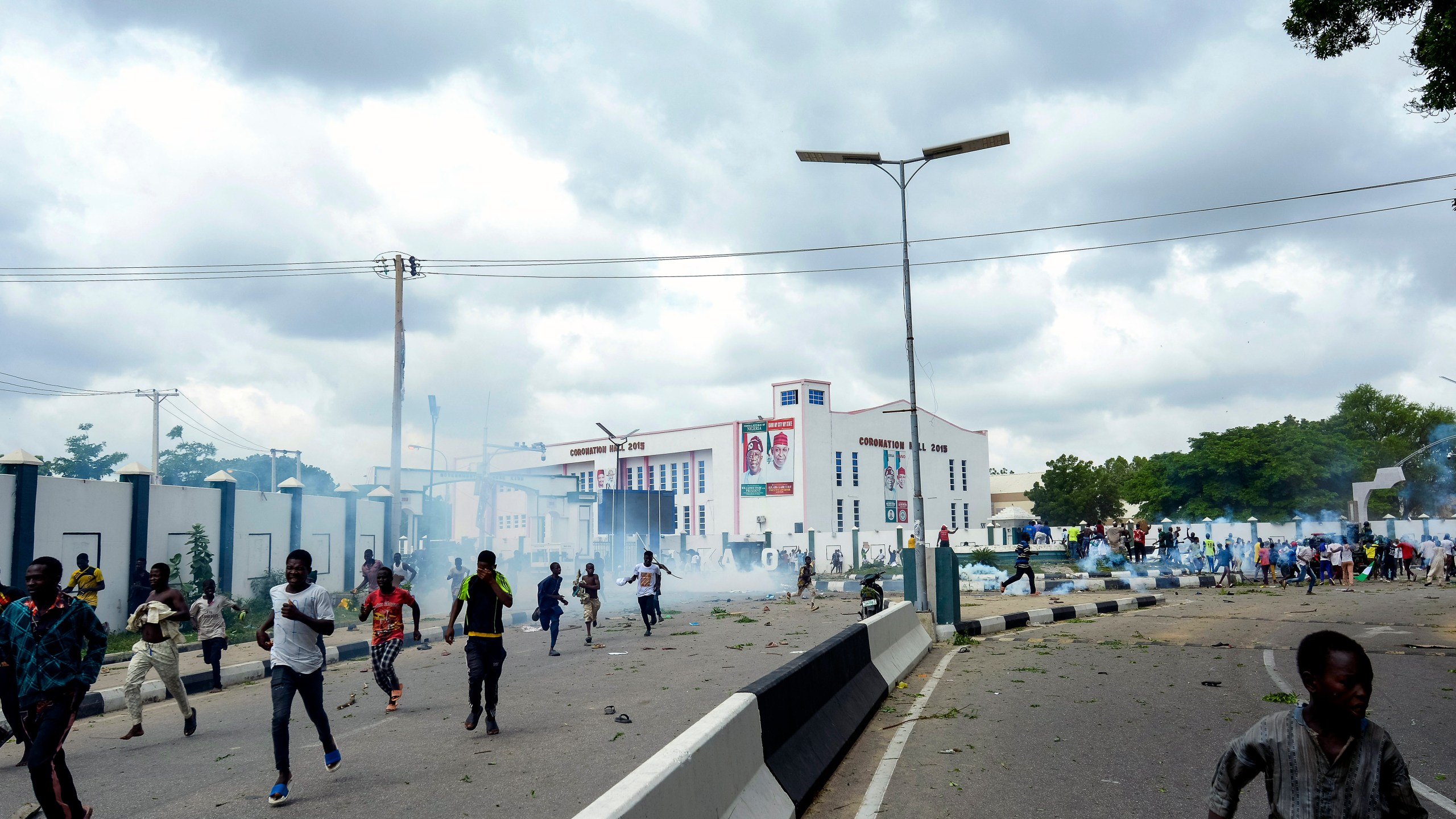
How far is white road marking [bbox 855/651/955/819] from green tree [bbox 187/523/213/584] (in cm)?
1884

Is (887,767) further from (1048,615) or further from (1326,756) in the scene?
(1048,615)

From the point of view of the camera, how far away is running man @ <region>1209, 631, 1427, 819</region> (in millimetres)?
2881

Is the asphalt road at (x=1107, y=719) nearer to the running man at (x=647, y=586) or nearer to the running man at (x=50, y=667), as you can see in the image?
the running man at (x=50, y=667)

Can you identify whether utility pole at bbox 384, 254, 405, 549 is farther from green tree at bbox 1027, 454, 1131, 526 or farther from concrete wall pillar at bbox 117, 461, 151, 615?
green tree at bbox 1027, 454, 1131, 526

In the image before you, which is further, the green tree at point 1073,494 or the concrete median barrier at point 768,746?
the green tree at point 1073,494

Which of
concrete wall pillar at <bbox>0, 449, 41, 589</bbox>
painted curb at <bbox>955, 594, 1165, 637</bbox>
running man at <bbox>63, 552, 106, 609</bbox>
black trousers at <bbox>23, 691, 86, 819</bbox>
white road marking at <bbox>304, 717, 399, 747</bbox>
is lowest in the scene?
painted curb at <bbox>955, 594, 1165, 637</bbox>

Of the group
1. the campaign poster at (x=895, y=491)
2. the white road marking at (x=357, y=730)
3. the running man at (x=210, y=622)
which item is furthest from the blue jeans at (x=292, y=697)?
the campaign poster at (x=895, y=491)

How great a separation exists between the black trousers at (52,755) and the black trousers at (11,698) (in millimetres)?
385

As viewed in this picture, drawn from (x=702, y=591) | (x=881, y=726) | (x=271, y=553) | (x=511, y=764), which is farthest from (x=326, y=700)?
(x=702, y=591)

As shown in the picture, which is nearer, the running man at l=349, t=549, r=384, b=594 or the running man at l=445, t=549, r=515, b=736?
the running man at l=445, t=549, r=515, b=736

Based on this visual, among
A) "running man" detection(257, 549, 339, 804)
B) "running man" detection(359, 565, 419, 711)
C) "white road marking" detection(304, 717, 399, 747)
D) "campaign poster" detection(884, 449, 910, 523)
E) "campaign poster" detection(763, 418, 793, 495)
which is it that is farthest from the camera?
"campaign poster" detection(884, 449, 910, 523)

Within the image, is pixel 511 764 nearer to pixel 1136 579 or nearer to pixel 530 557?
pixel 1136 579

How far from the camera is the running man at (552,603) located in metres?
16.0

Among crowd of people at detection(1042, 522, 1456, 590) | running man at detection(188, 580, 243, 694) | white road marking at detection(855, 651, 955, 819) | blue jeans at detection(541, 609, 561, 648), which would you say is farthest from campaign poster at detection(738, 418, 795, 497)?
white road marking at detection(855, 651, 955, 819)
